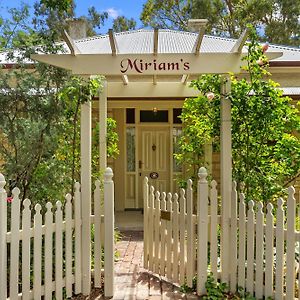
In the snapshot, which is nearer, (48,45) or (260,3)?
(48,45)

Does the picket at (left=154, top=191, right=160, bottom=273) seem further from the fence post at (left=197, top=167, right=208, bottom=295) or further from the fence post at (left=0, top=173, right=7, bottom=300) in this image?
the fence post at (left=0, top=173, right=7, bottom=300)

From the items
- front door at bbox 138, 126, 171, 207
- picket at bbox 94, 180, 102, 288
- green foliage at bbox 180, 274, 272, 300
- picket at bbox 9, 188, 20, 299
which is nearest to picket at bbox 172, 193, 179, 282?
green foliage at bbox 180, 274, 272, 300

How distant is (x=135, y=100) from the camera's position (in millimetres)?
9195

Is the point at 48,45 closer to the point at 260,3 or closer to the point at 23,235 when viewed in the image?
the point at 23,235

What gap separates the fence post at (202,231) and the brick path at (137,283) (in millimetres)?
279

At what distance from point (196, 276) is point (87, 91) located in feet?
8.37

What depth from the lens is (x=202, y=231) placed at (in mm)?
4297

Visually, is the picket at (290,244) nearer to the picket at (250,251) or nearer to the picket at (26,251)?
the picket at (250,251)

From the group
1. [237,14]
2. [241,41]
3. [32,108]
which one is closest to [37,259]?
[32,108]

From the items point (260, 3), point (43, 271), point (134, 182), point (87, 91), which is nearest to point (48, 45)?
point (87, 91)

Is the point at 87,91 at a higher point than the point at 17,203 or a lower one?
higher

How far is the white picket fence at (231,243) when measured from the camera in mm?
3916

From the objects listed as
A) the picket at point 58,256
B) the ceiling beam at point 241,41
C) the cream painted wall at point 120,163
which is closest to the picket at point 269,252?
the ceiling beam at point 241,41

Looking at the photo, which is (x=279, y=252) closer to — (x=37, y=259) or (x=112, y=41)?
(x=37, y=259)
